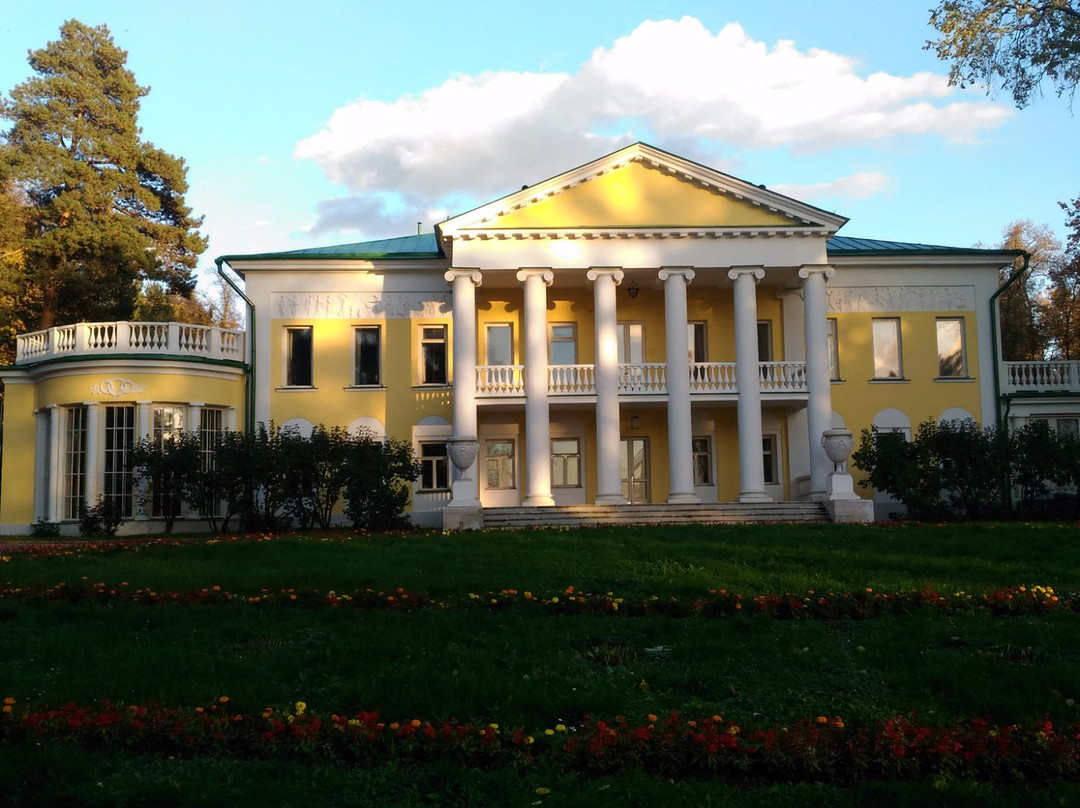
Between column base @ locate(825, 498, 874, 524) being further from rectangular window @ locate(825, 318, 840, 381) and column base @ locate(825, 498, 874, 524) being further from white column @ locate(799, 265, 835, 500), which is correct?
rectangular window @ locate(825, 318, 840, 381)

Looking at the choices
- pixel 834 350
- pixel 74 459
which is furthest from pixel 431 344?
pixel 834 350

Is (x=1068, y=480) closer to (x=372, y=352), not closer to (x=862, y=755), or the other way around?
(x=372, y=352)

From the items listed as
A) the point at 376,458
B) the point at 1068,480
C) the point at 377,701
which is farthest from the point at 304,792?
the point at 1068,480

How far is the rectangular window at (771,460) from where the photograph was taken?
2967 centimetres

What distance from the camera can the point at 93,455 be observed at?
84.8 feet

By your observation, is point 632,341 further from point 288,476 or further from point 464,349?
point 288,476

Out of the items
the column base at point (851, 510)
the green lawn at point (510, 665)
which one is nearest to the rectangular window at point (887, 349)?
the column base at point (851, 510)

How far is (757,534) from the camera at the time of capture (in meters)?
17.5

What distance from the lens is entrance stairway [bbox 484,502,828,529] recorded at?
77.5 ft

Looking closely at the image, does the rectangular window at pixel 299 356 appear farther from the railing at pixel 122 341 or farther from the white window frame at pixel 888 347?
the white window frame at pixel 888 347

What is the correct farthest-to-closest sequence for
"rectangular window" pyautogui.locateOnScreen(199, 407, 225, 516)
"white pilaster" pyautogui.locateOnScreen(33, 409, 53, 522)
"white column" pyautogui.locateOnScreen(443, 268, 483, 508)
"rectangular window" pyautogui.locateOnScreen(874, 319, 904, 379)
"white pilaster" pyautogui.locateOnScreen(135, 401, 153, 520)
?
1. "rectangular window" pyautogui.locateOnScreen(874, 319, 904, 379)
2. "white pilaster" pyautogui.locateOnScreen(33, 409, 53, 522)
3. "rectangular window" pyautogui.locateOnScreen(199, 407, 225, 516)
4. "white column" pyautogui.locateOnScreen(443, 268, 483, 508)
5. "white pilaster" pyautogui.locateOnScreen(135, 401, 153, 520)

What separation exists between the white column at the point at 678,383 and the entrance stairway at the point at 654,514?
4.91 feet

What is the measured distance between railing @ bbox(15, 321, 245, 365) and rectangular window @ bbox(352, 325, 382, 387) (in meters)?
3.53

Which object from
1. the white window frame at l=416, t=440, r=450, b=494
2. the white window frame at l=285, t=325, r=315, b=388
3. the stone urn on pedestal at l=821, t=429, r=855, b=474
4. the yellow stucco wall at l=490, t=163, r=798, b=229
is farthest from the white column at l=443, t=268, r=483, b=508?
the stone urn on pedestal at l=821, t=429, r=855, b=474
